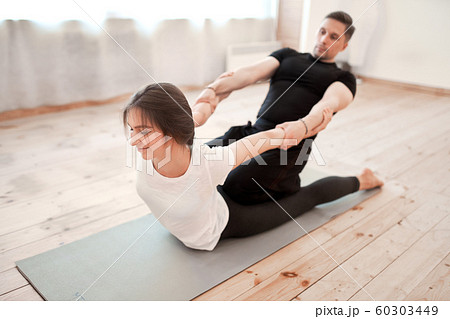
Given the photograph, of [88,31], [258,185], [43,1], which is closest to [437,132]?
[258,185]

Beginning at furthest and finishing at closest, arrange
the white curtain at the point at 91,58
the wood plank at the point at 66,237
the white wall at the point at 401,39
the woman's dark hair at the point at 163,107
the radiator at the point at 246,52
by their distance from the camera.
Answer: the radiator at the point at 246,52, the white curtain at the point at 91,58, the white wall at the point at 401,39, the wood plank at the point at 66,237, the woman's dark hair at the point at 163,107

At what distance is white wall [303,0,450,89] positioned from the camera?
1.65m

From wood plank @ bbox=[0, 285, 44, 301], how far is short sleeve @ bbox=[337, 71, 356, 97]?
1.29m

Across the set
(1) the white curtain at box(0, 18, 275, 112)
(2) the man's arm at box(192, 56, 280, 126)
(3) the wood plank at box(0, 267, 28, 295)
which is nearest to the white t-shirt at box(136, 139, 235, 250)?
(2) the man's arm at box(192, 56, 280, 126)

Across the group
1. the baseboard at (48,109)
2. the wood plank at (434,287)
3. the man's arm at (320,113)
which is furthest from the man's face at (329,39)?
the baseboard at (48,109)

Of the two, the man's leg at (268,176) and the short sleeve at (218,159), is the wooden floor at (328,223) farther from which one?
the short sleeve at (218,159)

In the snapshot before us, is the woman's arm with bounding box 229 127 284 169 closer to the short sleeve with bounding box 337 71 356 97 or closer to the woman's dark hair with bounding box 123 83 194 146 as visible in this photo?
the woman's dark hair with bounding box 123 83 194 146

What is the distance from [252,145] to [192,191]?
22 cm

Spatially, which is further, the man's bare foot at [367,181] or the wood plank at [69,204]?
the man's bare foot at [367,181]

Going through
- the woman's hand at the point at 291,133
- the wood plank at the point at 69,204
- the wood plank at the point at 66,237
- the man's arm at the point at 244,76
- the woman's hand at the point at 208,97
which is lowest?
the wood plank at the point at 69,204

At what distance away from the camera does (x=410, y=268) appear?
1254mm

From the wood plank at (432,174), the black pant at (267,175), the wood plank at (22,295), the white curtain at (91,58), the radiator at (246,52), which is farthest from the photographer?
the radiator at (246,52)

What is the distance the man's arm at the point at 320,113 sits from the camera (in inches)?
51.3

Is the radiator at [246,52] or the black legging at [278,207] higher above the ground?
the radiator at [246,52]
